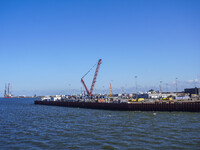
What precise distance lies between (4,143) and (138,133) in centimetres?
1607


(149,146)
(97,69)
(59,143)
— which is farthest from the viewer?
(97,69)

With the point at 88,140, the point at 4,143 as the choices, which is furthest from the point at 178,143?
the point at 4,143

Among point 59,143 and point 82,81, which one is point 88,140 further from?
point 82,81

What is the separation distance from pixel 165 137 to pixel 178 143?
271cm

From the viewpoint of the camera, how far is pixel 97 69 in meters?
151

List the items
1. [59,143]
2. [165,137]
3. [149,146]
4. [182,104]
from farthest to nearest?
[182,104]
[165,137]
[59,143]
[149,146]

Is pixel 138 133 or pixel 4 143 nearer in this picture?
pixel 4 143

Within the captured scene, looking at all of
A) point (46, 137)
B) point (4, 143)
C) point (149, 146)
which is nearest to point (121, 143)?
point (149, 146)

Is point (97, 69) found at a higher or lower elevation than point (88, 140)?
higher

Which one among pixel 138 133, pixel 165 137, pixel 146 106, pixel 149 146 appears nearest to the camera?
pixel 149 146

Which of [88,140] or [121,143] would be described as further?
[88,140]

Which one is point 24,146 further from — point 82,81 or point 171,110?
point 82,81

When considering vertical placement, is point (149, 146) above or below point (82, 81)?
below

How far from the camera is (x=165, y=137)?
25594 mm
